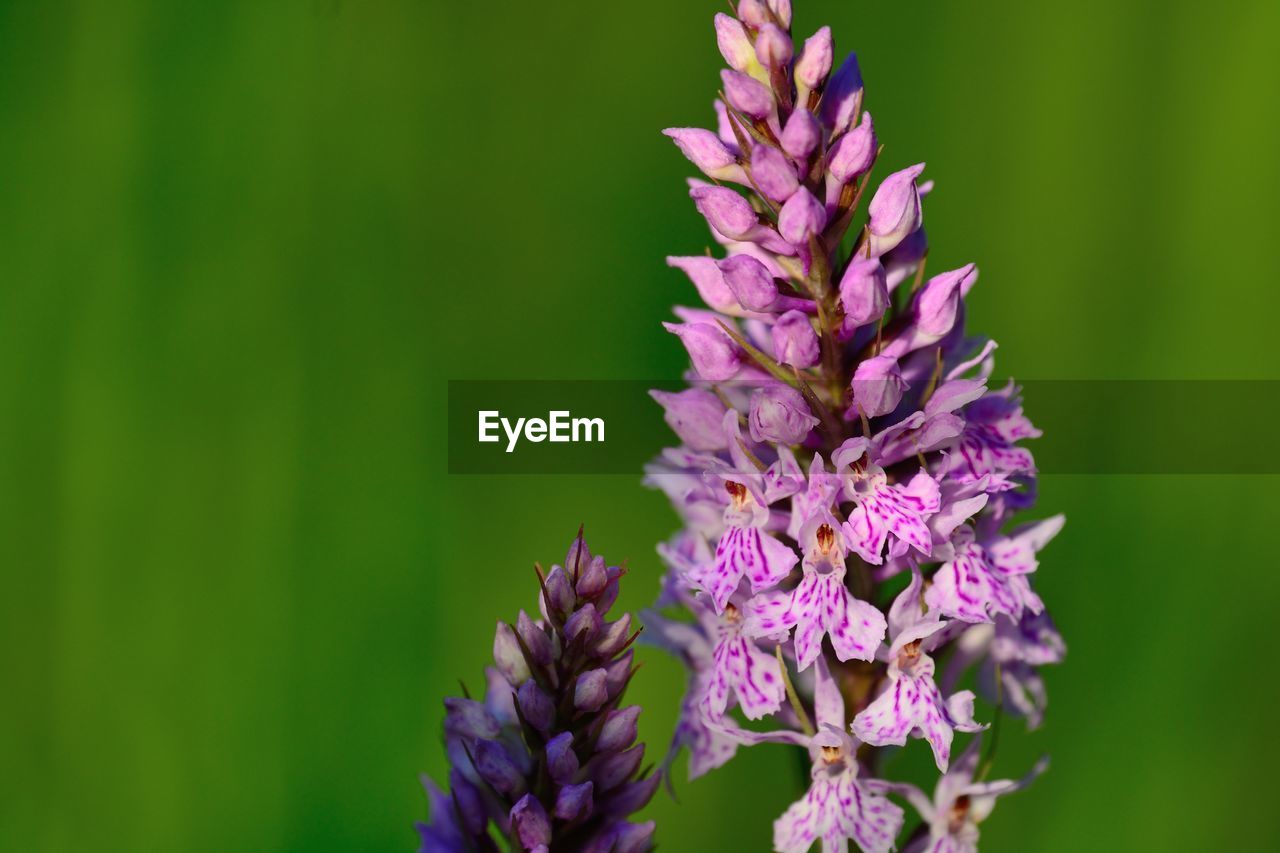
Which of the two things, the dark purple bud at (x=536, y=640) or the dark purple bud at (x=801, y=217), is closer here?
the dark purple bud at (x=536, y=640)

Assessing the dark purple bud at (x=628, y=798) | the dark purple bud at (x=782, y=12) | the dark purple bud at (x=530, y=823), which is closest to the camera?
the dark purple bud at (x=530, y=823)

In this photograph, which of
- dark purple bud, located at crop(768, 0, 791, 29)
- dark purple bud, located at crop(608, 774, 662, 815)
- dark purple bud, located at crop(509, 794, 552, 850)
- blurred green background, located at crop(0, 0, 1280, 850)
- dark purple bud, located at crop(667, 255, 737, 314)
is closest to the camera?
dark purple bud, located at crop(509, 794, 552, 850)

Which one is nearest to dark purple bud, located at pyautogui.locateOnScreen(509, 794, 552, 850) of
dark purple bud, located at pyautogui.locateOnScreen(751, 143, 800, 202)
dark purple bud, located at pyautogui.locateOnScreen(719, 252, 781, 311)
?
dark purple bud, located at pyautogui.locateOnScreen(719, 252, 781, 311)

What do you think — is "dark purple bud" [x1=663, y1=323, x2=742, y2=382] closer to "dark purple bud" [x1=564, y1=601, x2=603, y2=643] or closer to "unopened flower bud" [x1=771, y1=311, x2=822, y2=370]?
"unopened flower bud" [x1=771, y1=311, x2=822, y2=370]

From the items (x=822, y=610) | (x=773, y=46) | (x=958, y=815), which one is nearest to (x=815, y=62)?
(x=773, y=46)

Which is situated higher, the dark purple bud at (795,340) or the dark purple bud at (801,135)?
the dark purple bud at (801,135)

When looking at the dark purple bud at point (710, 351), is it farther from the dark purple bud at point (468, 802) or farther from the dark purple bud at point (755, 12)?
the dark purple bud at point (468, 802)

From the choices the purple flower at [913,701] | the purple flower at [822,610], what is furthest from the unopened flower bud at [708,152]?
the purple flower at [913,701]

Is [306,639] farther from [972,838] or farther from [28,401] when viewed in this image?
[972,838]
